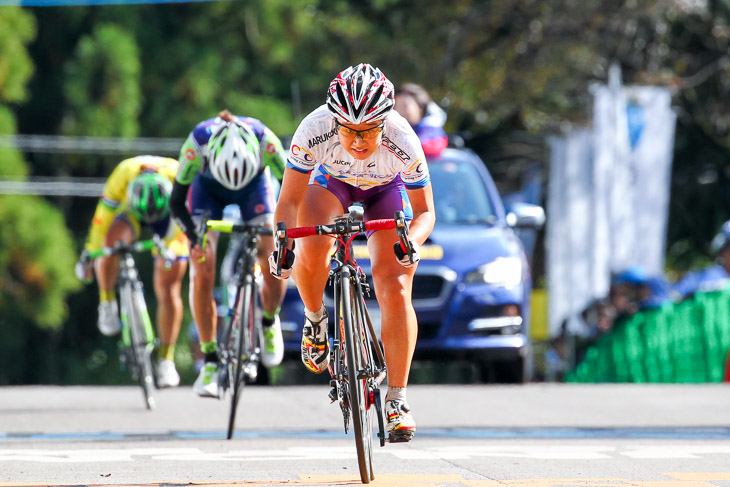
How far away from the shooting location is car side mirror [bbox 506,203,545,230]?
13.2 m

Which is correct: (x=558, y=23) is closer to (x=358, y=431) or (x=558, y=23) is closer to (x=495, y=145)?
(x=495, y=145)

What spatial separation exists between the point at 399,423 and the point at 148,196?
5.19 m

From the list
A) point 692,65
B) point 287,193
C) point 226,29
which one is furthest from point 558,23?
point 287,193

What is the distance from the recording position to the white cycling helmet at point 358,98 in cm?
723

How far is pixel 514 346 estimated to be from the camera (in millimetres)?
13133

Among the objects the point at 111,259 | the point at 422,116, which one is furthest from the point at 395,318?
the point at 422,116

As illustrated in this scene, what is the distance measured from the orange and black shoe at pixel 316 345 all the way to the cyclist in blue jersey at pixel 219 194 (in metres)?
1.99

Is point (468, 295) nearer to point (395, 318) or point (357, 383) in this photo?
point (395, 318)

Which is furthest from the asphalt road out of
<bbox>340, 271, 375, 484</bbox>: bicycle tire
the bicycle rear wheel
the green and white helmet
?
the green and white helmet

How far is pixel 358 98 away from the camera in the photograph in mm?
7234

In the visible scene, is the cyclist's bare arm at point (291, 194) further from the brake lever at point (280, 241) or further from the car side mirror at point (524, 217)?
the car side mirror at point (524, 217)

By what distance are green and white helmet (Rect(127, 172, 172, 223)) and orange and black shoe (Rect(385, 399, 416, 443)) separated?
499cm

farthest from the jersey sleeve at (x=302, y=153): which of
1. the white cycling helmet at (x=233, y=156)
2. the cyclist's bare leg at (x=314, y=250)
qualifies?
the white cycling helmet at (x=233, y=156)

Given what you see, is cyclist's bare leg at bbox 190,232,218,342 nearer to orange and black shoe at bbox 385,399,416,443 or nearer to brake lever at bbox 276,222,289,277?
brake lever at bbox 276,222,289,277
